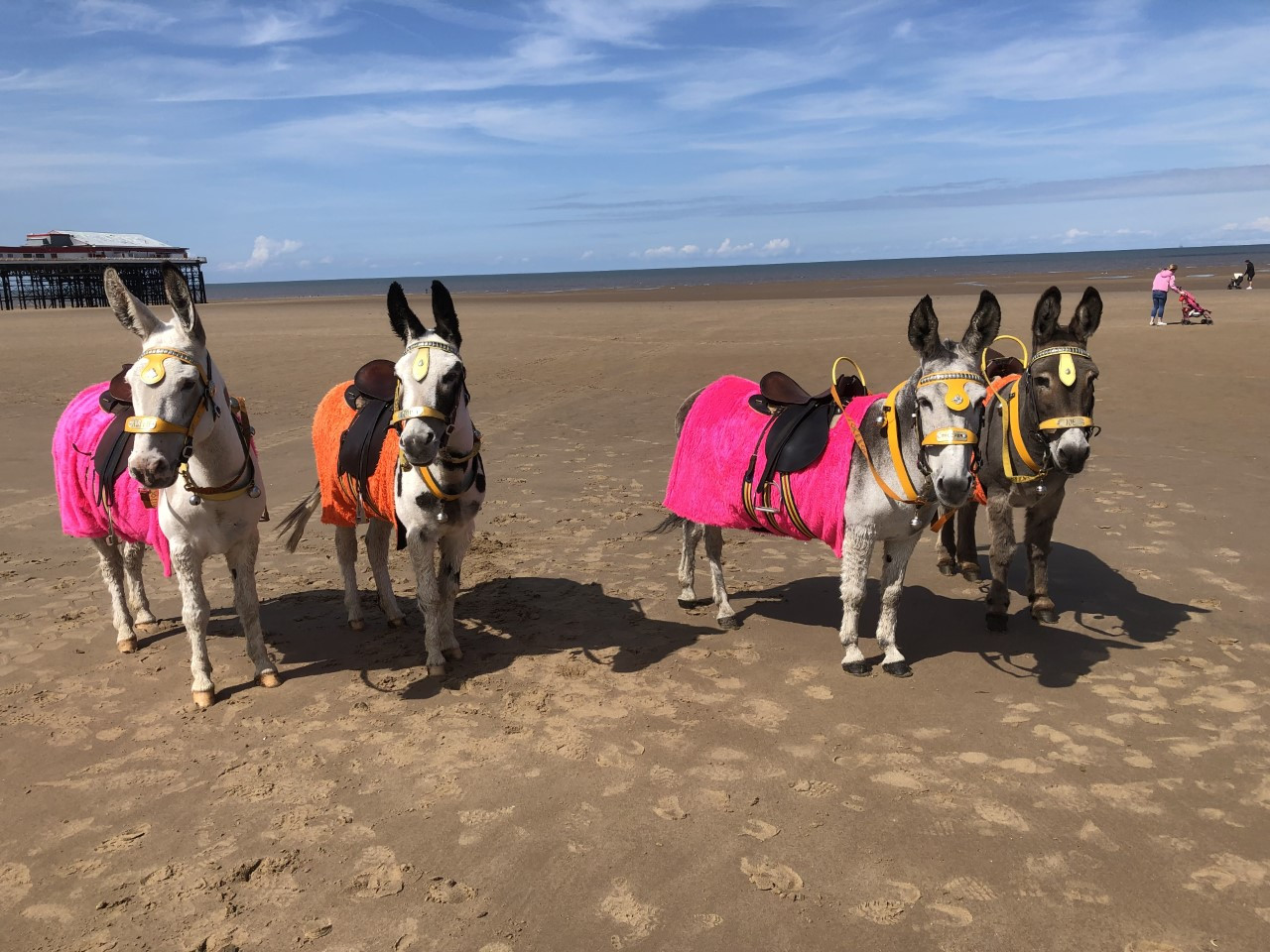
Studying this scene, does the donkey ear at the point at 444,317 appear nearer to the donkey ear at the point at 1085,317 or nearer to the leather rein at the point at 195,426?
the leather rein at the point at 195,426

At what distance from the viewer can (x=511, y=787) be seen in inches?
153

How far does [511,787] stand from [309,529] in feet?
18.0

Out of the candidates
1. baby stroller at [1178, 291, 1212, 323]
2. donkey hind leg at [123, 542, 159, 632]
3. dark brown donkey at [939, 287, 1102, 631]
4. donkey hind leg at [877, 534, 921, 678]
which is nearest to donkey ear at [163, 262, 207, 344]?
donkey hind leg at [123, 542, 159, 632]

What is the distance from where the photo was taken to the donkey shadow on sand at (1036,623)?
521 cm

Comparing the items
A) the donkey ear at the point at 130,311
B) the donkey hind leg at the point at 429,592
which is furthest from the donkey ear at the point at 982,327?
the donkey ear at the point at 130,311

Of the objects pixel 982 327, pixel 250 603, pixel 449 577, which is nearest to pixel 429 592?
pixel 449 577

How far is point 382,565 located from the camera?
5.98 m

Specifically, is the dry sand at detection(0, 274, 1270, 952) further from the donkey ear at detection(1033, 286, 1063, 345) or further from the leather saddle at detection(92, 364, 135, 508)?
the donkey ear at detection(1033, 286, 1063, 345)

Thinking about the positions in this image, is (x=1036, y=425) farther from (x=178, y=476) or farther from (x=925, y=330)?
(x=178, y=476)

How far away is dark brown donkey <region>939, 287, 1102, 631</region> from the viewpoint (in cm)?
473

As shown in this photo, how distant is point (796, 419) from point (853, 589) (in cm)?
120

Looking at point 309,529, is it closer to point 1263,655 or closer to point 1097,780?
point 1097,780

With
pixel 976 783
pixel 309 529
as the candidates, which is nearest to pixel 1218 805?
pixel 976 783

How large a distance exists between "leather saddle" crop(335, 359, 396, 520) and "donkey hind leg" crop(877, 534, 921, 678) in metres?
3.35
